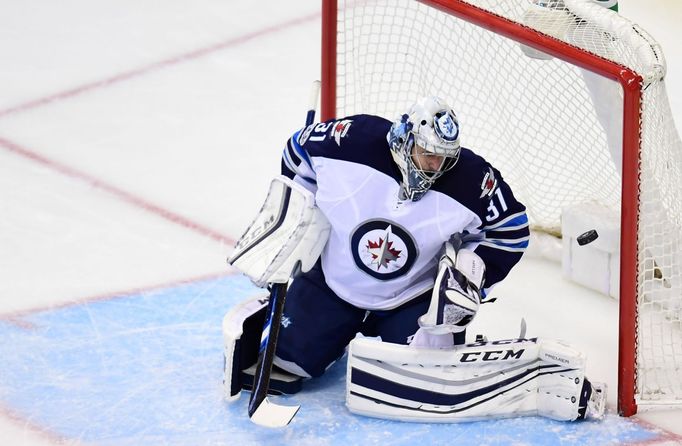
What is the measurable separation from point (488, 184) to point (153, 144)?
1.84m

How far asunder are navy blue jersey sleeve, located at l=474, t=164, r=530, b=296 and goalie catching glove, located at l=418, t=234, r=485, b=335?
0.18 ft

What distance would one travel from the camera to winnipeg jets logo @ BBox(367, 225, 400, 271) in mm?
3488

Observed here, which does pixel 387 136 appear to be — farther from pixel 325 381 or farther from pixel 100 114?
pixel 100 114

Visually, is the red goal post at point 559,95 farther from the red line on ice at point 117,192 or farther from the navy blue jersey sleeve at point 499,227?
the red line on ice at point 117,192

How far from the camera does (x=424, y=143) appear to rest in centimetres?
333

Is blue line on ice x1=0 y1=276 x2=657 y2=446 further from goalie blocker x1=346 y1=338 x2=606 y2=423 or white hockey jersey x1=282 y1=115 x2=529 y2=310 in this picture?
white hockey jersey x1=282 y1=115 x2=529 y2=310

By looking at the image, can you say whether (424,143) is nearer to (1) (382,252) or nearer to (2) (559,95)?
(1) (382,252)

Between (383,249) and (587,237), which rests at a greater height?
(587,237)

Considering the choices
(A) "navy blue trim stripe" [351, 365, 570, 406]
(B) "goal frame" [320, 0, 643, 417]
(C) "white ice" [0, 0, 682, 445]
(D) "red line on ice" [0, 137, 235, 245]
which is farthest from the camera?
(D) "red line on ice" [0, 137, 235, 245]

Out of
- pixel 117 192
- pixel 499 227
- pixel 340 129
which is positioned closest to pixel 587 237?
pixel 499 227

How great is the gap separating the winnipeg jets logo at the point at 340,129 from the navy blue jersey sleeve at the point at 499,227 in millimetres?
325

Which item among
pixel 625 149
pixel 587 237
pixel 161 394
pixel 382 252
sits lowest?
pixel 161 394

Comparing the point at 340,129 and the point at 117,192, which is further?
the point at 117,192

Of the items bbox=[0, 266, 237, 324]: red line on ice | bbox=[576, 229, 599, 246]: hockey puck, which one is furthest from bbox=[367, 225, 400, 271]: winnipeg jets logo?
bbox=[0, 266, 237, 324]: red line on ice
